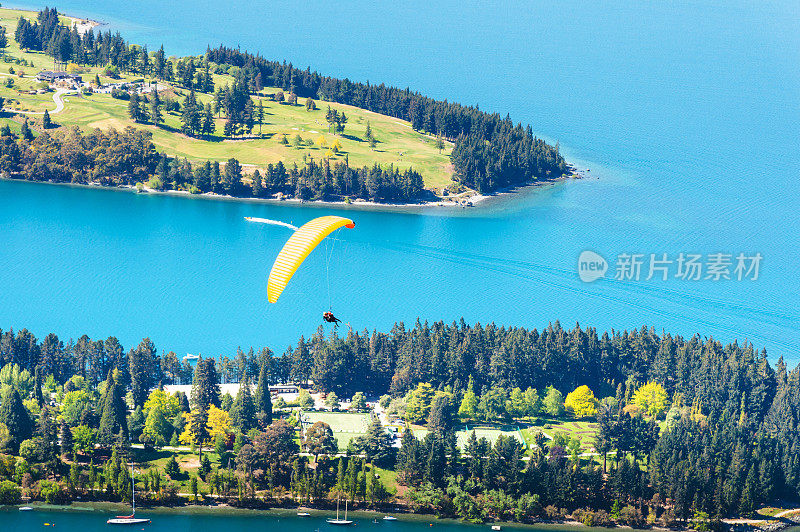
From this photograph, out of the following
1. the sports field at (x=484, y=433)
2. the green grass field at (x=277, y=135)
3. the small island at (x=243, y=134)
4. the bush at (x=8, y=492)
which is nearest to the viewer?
the bush at (x=8, y=492)

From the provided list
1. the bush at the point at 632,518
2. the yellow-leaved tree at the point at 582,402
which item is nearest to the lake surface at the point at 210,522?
the bush at the point at 632,518

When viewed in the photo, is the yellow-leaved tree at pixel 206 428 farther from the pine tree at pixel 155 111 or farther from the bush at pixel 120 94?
the bush at pixel 120 94

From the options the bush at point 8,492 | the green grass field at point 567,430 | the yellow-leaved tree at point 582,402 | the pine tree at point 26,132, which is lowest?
the bush at point 8,492

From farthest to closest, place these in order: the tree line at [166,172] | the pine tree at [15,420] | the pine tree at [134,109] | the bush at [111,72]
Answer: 1. the bush at [111,72]
2. the pine tree at [134,109]
3. the tree line at [166,172]
4. the pine tree at [15,420]

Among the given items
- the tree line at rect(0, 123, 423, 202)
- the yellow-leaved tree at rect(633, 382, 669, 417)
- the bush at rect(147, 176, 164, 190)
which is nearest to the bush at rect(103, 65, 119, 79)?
the tree line at rect(0, 123, 423, 202)

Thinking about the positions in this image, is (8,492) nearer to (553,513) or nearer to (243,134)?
(553,513)

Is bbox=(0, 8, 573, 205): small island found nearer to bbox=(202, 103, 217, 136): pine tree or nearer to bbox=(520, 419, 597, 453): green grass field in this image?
bbox=(202, 103, 217, 136): pine tree

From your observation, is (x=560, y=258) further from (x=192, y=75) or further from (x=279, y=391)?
(x=192, y=75)

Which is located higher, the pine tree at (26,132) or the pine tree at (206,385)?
the pine tree at (26,132)

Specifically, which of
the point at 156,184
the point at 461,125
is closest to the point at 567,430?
the point at 156,184
